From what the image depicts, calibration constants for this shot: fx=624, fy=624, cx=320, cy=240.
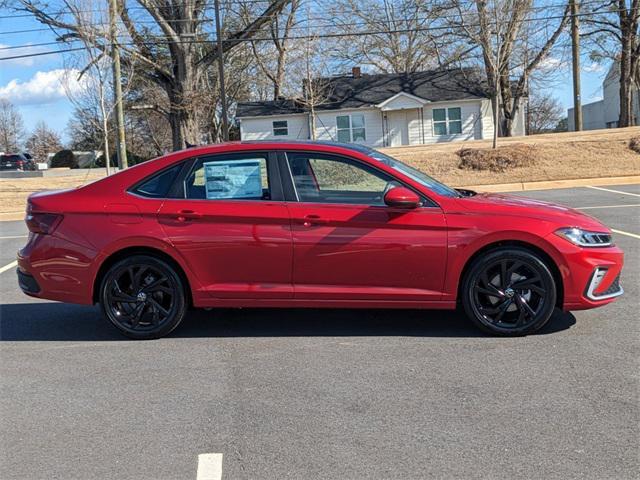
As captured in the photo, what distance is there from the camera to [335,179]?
536cm

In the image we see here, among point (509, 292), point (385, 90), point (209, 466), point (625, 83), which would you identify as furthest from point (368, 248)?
point (625, 83)

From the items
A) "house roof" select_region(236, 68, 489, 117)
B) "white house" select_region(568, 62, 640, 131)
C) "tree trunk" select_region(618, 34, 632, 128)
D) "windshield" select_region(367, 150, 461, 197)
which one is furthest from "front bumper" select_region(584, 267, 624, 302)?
"white house" select_region(568, 62, 640, 131)

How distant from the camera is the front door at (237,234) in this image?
504 cm

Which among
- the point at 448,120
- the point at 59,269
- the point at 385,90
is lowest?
the point at 59,269

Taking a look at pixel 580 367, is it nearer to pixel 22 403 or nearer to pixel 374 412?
pixel 374 412

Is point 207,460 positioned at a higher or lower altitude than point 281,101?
lower

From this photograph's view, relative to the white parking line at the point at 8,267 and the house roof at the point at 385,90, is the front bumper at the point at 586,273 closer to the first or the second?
the white parking line at the point at 8,267

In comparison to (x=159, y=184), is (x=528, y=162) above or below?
above

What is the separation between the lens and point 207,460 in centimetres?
322

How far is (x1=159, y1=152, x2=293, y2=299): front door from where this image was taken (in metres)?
A: 5.04

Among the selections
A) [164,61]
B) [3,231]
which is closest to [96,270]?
[3,231]

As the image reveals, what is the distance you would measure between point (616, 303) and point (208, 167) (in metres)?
3.95

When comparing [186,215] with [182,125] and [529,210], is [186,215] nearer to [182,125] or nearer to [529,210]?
[529,210]

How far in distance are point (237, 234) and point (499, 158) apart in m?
17.8
